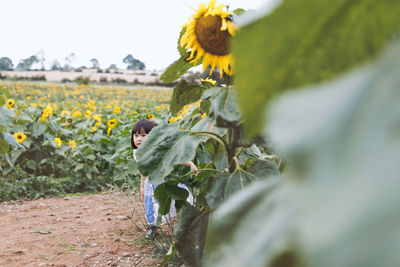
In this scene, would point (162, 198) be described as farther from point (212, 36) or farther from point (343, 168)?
point (343, 168)

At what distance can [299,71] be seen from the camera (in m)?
0.26

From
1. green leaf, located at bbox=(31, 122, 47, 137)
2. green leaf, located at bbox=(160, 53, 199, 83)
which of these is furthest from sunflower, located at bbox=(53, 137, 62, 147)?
green leaf, located at bbox=(160, 53, 199, 83)

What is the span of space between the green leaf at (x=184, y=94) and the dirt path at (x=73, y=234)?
4.49 feet

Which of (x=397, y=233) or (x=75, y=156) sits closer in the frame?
(x=397, y=233)

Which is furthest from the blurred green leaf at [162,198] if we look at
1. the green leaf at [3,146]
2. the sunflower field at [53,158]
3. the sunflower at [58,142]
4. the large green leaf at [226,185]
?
the sunflower at [58,142]

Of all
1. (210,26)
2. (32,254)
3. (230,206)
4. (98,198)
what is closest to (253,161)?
(210,26)

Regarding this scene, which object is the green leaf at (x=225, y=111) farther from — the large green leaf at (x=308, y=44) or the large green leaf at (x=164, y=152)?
the large green leaf at (x=308, y=44)

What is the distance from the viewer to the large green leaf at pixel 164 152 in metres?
0.98

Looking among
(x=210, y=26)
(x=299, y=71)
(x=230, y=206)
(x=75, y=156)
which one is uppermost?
(x=210, y=26)

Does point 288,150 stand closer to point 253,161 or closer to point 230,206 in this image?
point 230,206

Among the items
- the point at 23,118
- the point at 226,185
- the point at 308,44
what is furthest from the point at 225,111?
the point at 23,118

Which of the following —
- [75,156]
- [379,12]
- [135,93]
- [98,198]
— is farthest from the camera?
[135,93]

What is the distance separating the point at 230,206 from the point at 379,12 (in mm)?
165

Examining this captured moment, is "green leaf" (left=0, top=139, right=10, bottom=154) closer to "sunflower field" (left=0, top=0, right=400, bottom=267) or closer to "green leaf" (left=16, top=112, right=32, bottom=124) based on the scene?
"green leaf" (left=16, top=112, right=32, bottom=124)
